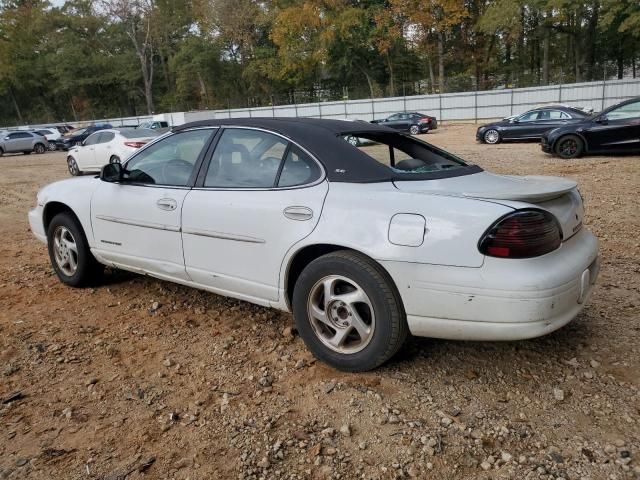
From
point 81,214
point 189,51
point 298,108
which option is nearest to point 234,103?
point 189,51

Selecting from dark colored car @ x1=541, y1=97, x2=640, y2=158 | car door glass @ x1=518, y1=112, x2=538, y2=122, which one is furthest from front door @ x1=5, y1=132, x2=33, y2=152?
dark colored car @ x1=541, y1=97, x2=640, y2=158

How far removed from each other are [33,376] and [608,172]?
33.7 feet

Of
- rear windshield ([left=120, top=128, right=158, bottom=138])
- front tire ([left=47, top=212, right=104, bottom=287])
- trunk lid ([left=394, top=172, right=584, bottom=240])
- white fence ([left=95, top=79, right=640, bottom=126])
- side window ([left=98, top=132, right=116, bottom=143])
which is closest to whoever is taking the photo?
trunk lid ([left=394, top=172, right=584, bottom=240])

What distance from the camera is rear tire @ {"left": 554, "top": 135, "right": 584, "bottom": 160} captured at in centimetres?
1236

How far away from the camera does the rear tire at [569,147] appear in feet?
40.5

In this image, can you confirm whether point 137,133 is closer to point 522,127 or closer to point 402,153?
point 402,153

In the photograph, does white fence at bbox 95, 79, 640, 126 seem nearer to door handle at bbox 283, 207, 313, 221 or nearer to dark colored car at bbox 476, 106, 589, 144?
dark colored car at bbox 476, 106, 589, 144

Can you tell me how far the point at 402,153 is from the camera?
3.69 metres

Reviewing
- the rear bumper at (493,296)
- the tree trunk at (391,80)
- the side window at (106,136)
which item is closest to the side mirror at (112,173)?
the rear bumper at (493,296)

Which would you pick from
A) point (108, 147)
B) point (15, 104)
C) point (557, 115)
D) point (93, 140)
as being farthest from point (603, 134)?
point (15, 104)

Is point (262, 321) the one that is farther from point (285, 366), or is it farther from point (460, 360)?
point (460, 360)

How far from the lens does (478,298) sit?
2.52 m

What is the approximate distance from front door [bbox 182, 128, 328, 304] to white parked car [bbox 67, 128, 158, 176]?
1100 centimetres

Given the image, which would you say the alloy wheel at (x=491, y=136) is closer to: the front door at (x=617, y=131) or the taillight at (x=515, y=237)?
the front door at (x=617, y=131)
